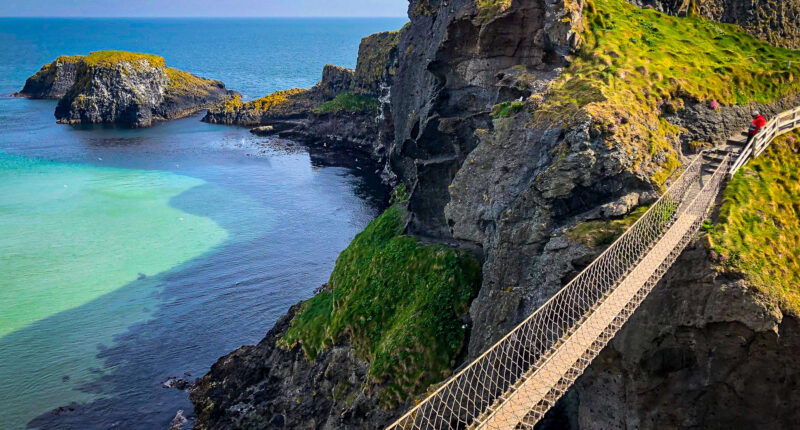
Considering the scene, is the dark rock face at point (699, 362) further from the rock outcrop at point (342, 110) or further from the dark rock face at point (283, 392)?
the rock outcrop at point (342, 110)

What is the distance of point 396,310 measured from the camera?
95.3ft

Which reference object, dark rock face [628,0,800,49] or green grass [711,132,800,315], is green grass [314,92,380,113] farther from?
green grass [711,132,800,315]

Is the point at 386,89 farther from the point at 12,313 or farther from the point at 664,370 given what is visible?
the point at 664,370

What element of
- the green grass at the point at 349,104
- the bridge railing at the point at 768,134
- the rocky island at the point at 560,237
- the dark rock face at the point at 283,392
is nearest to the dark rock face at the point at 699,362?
the rocky island at the point at 560,237

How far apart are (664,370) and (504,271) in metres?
6.30

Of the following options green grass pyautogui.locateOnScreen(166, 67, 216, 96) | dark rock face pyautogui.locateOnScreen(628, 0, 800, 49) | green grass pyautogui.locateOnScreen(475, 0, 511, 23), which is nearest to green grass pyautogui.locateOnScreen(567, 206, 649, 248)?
green grass pyautogui.locateOnScreen(475, 0, 511, 23)

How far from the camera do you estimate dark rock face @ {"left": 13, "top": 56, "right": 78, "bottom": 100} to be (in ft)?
456

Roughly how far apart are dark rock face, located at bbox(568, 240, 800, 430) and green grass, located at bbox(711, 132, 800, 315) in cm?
63

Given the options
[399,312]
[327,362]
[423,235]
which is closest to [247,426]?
[327,362]

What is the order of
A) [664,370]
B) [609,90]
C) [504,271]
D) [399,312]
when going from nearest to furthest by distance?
[664,370] < [504,271] < [609,90] < [399,312]

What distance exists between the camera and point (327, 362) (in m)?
29.8

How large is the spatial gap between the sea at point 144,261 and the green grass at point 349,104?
11.1 metres

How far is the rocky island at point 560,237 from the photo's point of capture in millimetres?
18031

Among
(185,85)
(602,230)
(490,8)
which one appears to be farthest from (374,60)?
(602,230)
